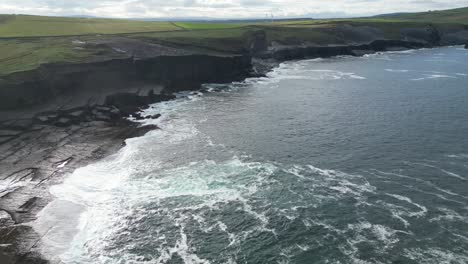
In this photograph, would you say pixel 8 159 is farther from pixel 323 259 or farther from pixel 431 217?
pixel 431 217

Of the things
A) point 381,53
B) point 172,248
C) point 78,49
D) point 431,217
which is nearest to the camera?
point 172,248

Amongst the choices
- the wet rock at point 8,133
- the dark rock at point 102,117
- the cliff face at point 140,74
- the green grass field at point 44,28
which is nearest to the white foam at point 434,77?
the cliff face at point 140,74

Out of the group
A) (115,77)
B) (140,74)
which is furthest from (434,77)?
(115,77)

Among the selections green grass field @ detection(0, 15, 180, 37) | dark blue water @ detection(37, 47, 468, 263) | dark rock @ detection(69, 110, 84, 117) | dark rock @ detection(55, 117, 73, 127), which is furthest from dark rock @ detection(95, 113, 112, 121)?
green grass field @ detection(0, 15, 180, 37)

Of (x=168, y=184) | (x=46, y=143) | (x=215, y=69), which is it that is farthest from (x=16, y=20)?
(x=168, y=184)

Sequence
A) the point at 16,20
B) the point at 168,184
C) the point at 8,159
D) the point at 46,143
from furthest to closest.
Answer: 1. the point at 16,20
2. the point at 46,143
3. the point at 8,159
4. the point at 168,184

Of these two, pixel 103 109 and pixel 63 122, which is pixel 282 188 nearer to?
pixel 63 122

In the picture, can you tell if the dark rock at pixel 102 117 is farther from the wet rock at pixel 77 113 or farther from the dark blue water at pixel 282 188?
the dark blue water at pixel 282 188

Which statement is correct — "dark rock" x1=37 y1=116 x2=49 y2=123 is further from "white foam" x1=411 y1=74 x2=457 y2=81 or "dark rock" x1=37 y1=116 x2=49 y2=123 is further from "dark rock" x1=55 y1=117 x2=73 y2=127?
"white foam" x1=411 y1=74 x2=457 y2=81
